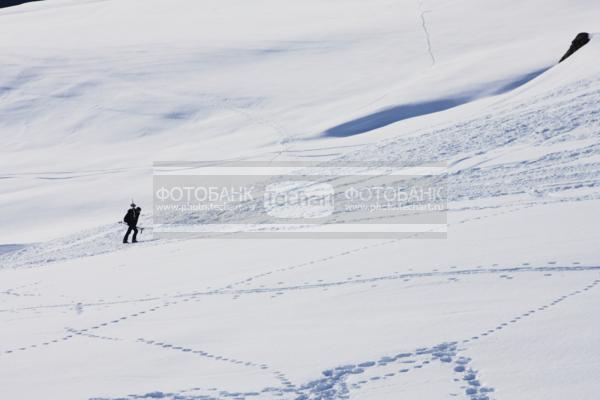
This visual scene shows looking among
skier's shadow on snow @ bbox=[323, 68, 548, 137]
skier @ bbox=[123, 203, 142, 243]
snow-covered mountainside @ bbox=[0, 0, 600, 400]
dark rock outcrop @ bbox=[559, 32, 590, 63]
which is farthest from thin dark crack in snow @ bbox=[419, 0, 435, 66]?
skier @ bbox=[123, 203, 142, 243]

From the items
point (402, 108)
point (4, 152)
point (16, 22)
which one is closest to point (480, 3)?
point (402, 108)

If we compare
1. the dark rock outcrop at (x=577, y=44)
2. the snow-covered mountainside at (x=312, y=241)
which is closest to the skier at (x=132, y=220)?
the snow-covered mountainside at (x=312, y=241)

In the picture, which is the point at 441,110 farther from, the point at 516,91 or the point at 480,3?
the point at 480,3

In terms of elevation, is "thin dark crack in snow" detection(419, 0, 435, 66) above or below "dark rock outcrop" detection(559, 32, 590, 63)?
above

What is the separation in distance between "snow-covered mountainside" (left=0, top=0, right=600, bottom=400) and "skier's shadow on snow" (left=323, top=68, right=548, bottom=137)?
64 millimetres

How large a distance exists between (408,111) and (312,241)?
1037 cm

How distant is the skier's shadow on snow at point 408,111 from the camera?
19484 millimetres

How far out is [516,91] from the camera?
18.4 m

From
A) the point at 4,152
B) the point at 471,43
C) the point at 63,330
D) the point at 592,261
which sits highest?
the point at 471,43

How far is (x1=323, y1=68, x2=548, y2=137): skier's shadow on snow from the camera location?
767 inches

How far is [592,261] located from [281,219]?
5941mm

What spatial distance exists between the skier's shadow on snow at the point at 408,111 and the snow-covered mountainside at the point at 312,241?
0.06 metres

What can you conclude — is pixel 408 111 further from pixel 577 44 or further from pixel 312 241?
pixel 312 241

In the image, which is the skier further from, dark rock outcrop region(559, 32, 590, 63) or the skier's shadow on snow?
dark rock outcrop region(559, 32, 590, 63)
